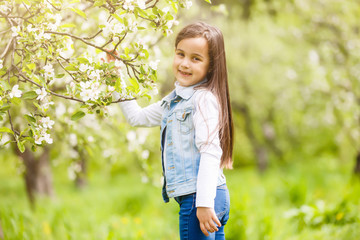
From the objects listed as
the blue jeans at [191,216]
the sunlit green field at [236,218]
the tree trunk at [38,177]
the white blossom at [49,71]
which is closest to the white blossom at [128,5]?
the white blossom at [49,71]

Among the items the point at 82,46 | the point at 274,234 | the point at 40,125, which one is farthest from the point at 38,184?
the point at 40,125

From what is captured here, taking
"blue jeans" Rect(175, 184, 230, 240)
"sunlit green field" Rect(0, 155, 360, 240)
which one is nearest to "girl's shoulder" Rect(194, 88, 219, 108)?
"blue jeans" Rect(175, 184, 230, 240)

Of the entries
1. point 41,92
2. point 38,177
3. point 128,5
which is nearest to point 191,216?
point 41,92

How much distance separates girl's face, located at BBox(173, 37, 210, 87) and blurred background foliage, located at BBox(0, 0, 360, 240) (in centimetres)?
53

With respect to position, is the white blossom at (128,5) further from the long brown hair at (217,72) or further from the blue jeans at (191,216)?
the blue jeans at (191,216)

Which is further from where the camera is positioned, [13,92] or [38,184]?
[38,184]

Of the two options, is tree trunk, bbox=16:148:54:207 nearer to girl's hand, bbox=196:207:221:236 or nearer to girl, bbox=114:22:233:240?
girl, bbox=114:22:233:240

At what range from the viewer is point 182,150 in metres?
2.23

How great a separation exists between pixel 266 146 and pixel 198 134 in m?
13.8

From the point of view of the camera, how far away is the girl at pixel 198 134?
2133 mm

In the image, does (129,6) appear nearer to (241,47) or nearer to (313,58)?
(313,58)

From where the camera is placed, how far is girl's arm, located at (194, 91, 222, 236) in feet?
6.89

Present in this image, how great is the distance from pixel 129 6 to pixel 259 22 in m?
9.82

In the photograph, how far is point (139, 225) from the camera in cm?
572
